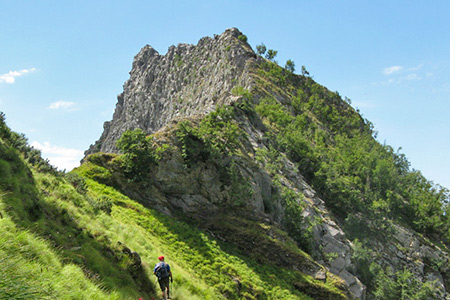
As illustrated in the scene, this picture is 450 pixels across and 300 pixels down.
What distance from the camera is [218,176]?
30.1 m

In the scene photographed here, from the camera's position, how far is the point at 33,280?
6.46 meters

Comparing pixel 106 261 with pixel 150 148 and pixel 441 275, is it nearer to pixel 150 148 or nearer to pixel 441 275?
pixel 150 148

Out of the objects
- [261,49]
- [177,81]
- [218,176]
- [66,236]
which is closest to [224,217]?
[218,176]

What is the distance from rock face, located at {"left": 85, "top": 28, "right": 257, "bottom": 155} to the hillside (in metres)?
8.62

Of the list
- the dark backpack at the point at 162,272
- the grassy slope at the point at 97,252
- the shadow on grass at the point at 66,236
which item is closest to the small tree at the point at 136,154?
the grassy slope at the point at 97,252

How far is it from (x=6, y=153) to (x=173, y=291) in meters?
9.25

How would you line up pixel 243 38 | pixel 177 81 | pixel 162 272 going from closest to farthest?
pixel 162 272 → pixel 243 38 → pixel 177 81

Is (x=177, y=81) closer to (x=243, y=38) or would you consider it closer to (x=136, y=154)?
(x=243, y=38)

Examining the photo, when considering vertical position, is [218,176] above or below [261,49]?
below

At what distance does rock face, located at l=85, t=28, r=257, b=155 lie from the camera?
89894 mm

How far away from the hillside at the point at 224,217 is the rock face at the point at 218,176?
0.21m

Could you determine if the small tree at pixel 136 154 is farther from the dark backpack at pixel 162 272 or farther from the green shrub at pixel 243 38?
the green shrub at pixel 243 38

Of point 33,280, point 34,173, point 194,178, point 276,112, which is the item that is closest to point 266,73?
point 276,112

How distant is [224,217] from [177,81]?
301 feet
